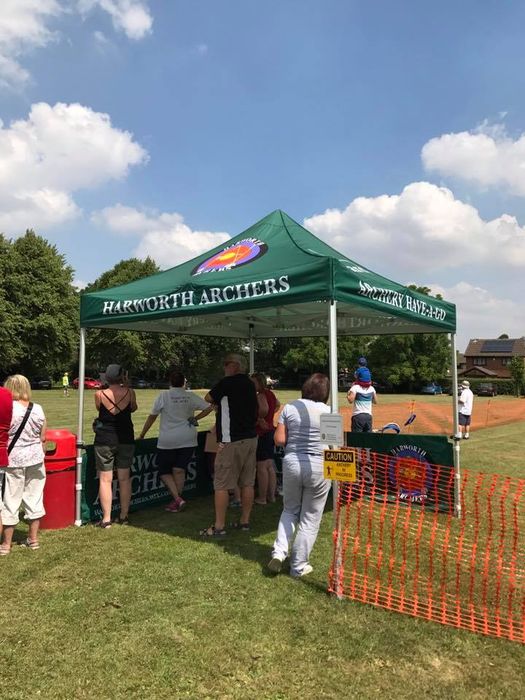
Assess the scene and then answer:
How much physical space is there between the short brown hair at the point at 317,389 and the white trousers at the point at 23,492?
8.69ft

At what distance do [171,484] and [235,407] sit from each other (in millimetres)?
1713

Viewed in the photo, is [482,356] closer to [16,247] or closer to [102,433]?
[16,247]

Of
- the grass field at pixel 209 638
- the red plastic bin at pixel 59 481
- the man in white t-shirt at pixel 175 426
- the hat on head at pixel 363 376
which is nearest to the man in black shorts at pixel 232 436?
the grass field at pixel 209 638

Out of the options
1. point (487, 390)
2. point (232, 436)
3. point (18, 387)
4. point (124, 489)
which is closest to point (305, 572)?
point (232, 436)

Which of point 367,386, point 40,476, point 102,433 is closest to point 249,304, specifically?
point 102,433

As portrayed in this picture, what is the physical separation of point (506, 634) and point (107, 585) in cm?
293

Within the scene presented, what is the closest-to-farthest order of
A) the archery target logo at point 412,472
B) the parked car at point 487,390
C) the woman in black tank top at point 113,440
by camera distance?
the woman in black tank top at point 113,440
the archery target logo at point 412,472
the parked car at point 487,390

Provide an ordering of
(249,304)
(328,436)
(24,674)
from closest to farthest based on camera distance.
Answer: (24,674)
(328,436)
(249,304)

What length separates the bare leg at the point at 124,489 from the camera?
222 inches

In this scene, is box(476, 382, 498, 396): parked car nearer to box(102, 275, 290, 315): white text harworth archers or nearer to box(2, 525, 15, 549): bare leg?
box(102, 275, 290, 315): white text harworth archers

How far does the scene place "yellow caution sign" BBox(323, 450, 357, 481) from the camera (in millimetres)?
3910

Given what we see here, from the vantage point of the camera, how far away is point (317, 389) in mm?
4359

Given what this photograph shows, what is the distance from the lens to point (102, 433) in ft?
17.9

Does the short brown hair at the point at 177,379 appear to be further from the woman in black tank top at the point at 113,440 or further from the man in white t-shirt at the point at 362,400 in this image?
the man in white t-shirt at the point at 362,400
